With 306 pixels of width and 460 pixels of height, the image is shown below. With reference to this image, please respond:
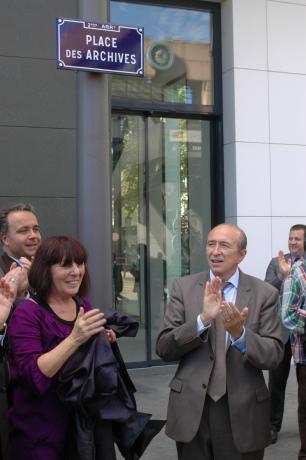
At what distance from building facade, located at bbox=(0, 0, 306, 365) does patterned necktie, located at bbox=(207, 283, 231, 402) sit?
17.4 ft

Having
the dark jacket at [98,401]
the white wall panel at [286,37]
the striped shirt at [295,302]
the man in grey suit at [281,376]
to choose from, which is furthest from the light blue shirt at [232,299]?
the white wall panel at [286,37]

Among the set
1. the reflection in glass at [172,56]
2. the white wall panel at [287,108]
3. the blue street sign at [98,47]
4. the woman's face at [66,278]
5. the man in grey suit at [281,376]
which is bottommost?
the man in grey suit at [281,376]

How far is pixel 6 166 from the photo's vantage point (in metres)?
7.34

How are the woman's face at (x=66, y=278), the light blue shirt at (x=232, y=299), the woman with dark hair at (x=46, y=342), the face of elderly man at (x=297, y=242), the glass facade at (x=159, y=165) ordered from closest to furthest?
the woman with dark hair at (x=46, y=342) < the woman's face at (x=66, y=278) < the light blue shirt at (x=232, y=299) < the face of elderly man at (x=297, y=242) < the glass facade at (x=159, y=165)

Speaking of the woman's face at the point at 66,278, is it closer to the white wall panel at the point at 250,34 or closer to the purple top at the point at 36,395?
the purple top at the point at 36,395

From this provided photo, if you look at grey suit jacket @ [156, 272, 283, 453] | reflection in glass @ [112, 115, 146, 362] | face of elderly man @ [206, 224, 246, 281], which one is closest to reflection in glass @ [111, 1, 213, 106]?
reflection in glass @ [112, 115, 146, 362]

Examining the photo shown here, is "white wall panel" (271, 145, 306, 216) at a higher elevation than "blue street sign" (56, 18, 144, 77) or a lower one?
lower

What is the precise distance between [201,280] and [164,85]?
230 inches

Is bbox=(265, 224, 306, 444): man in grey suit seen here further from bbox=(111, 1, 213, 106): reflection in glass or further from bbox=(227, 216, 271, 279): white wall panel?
bbox=(111, 1, 213, 106): reflection in glass

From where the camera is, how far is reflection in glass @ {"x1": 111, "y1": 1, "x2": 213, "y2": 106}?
8648 millimetres

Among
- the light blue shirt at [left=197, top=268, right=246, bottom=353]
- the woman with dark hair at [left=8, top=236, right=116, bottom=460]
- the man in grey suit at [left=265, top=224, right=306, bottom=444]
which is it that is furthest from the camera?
the man in grey suit at [left=265, top=224, right=306, bottom=444]

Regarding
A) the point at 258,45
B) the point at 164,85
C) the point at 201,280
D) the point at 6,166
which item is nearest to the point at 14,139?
the point at 6,166

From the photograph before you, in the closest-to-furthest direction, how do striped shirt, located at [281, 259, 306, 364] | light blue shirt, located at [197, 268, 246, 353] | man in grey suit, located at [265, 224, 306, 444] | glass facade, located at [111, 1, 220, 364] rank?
1. light blue shirt, located at [197, 268, 246, 353]
2. striped shirt, located at [281, 259, 306, 364]
3. man in grey suit, located at [265, 224, 306, 444]
4. glass facade, located at [111, 1, 220, 364]

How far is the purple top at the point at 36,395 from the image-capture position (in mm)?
2846
